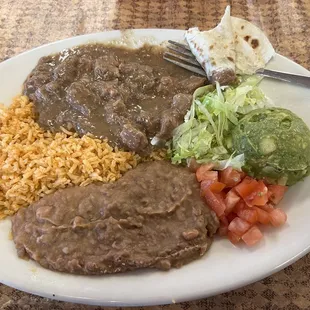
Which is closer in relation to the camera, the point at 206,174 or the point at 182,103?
the point at 206,174

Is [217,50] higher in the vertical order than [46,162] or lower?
higher

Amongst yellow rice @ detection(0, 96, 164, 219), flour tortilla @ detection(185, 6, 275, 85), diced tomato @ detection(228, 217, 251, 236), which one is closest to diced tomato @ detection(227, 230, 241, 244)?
diced tomato @ detection(228, 217, 251, 236)

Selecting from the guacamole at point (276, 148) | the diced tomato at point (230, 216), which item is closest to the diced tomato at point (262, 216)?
the diced tomato at point (230, 216)

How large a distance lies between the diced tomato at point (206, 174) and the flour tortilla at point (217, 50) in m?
0.77

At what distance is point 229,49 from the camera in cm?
304

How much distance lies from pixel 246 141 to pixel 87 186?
933mm

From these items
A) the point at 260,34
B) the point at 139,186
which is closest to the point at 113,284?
the point at 139,186

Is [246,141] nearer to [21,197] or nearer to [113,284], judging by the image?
[113,284]

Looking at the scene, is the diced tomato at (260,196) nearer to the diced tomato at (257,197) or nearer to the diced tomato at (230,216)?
the diced tomato at (257,197)

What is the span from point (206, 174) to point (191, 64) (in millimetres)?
1071

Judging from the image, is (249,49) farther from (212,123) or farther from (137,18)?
(137,18)

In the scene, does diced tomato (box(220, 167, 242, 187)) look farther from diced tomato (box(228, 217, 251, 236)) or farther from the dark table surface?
the dark table surface

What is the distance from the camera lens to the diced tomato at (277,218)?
214 cm

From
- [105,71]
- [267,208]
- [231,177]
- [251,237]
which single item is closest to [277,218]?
[267,208]
